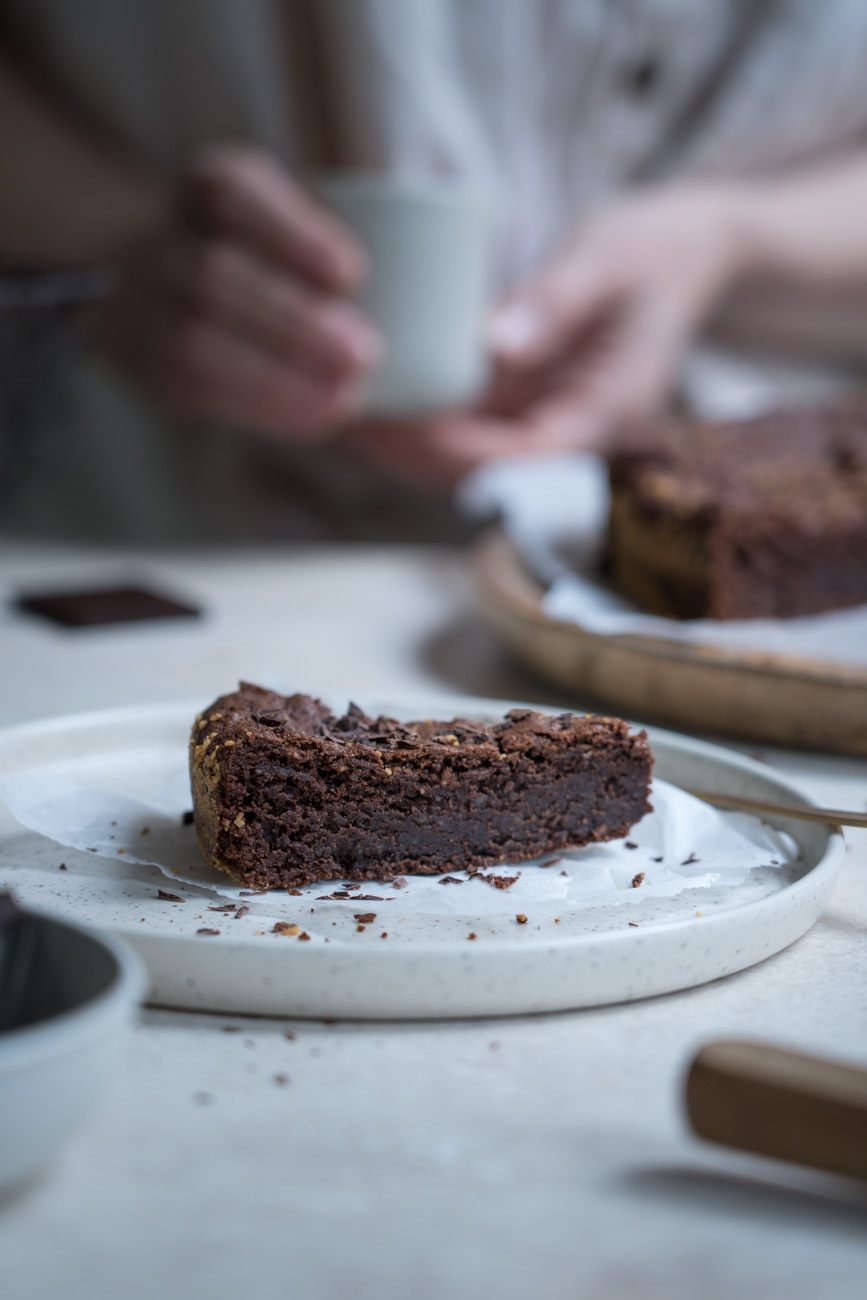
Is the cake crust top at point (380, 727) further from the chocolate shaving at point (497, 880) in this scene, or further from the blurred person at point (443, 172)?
the blurred person at point (443, 172)

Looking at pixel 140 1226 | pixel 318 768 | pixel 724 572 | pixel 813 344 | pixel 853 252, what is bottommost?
pixel 140 1226

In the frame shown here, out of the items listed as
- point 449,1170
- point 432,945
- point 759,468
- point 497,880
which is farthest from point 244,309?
point 449,1170

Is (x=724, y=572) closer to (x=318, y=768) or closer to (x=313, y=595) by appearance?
(x=313, y=595)

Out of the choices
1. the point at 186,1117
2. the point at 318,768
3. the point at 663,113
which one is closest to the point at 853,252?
the point at 663,113

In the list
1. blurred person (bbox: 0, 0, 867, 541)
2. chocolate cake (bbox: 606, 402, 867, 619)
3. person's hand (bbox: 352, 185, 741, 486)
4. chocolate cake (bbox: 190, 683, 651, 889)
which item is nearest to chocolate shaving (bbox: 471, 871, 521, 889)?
chocolate cake (bbox: 190, 683, 651, 889)

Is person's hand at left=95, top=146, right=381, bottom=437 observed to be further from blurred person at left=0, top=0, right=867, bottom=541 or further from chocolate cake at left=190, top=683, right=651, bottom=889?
chocolate cake at left=190, top=683, right=651, bottom=889

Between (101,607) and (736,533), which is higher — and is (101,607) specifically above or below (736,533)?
below

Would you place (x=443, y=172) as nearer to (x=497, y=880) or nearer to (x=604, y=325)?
(x=604, y=325)
